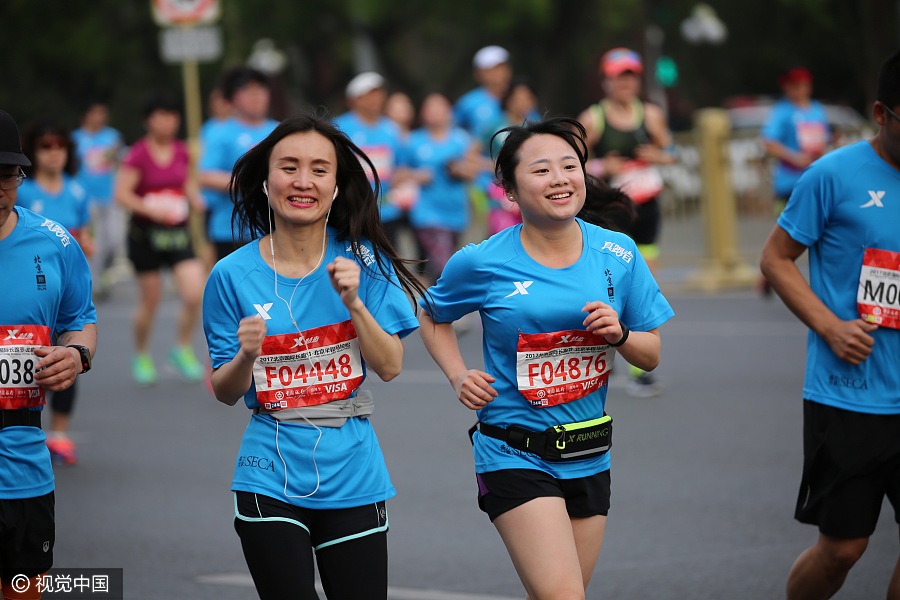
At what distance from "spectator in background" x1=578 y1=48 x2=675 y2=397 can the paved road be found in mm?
1164

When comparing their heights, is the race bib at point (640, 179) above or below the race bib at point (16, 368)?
above

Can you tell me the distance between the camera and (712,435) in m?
9.52

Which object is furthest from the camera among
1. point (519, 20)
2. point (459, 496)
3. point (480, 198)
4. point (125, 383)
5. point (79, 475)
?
point (519, 20)

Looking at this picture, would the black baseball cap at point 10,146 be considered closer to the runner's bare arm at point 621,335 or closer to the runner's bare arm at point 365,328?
the runner's bare arm at point 365,328

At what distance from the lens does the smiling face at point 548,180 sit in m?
4.67

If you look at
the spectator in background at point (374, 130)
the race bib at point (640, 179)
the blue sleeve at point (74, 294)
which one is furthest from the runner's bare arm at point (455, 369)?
the spectator in background at point (374, 130)

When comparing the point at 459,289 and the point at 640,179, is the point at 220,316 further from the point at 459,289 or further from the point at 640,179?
the point at 640,179

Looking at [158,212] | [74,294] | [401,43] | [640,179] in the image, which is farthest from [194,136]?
[401,43]

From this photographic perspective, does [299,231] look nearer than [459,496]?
Yes

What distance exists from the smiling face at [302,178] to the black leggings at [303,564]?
0.89m

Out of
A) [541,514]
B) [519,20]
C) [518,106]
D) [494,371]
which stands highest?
[519,20]

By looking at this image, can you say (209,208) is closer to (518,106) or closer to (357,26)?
(518,106)

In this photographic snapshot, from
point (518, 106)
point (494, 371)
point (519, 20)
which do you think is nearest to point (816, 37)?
point (519, 20)

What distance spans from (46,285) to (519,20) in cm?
3118
